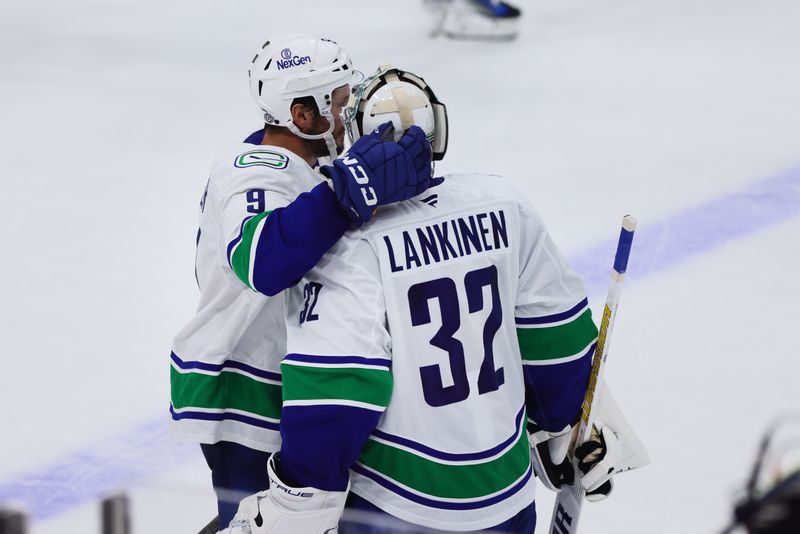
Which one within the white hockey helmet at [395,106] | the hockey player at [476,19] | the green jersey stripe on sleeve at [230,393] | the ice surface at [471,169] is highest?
the white hockey helmet at [395,106]

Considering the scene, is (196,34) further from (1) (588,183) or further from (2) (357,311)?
(2) (357,311)

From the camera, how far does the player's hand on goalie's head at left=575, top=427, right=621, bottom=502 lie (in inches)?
66.3

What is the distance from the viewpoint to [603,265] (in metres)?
3.65

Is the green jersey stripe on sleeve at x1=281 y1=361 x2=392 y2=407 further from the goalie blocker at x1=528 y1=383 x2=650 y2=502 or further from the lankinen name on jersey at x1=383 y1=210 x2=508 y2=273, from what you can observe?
the goalie blocker at x1=528 y1=383 x2=650 y2=502

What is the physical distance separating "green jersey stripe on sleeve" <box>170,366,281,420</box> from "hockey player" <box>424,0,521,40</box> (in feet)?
15.7

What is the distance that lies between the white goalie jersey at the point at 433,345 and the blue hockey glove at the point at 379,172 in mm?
51

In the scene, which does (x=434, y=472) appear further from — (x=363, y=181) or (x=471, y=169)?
(x=471, y=169)

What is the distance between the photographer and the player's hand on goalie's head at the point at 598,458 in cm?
168

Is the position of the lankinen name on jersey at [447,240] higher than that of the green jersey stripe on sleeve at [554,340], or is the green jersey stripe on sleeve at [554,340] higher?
the lankinen name on jersey at [447,240]

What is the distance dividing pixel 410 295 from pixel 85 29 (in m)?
5.82

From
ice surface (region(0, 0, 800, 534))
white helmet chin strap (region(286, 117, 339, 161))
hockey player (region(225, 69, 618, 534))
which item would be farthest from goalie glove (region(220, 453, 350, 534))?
white helmet chin strap (region(286, 117, 339, 161))

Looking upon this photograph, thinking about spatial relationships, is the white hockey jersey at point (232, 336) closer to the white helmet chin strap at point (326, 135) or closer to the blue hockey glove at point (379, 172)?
the white helmet chin strap at point (326, 135)

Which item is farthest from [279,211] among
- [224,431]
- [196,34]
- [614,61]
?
[196,34]

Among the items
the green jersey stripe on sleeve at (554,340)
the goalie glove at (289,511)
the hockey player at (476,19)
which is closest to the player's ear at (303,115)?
the green jersey stripe on sleeve at (554,340)
